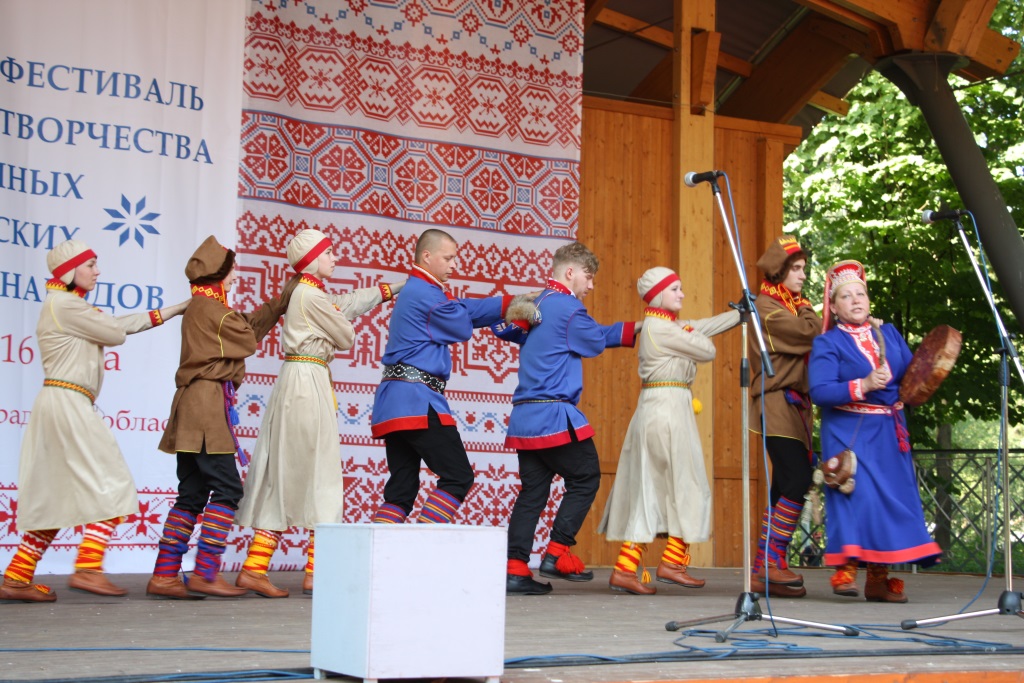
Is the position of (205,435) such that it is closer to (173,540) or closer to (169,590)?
(173,540)

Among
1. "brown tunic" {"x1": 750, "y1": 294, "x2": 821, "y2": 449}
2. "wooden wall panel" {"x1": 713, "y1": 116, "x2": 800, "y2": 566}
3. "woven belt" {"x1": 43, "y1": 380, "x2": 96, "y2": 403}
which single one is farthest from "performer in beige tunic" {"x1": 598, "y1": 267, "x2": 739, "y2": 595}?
"woven belt" {"x1": 43, "y1": 380, "x2": 96, "y2": 403}

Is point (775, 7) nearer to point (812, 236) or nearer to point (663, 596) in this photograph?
point (663, 596)

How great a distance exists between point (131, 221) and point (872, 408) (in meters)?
4.19

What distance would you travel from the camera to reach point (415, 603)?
9.93ft

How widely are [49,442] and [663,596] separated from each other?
307cm

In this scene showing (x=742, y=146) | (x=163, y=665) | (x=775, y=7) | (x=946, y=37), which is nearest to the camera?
(x=163, y=665)

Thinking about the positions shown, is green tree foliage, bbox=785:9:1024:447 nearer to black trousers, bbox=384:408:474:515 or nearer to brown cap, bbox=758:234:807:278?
brown cap, bbox=758:234:807:278

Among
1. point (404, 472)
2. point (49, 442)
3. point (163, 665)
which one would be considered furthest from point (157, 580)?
point (163, 665)

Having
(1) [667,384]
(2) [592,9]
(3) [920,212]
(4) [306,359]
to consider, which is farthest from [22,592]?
(3) [920,212]

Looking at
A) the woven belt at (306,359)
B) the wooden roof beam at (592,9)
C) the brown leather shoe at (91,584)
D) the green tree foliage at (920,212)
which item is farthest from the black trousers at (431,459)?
the green tree foliage at (920,212)

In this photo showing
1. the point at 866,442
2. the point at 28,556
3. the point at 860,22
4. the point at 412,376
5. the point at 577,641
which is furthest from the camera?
the point at 860,22

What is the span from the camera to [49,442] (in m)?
5.40

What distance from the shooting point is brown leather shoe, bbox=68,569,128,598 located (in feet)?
17.9

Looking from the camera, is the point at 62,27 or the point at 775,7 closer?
the point at 62,27
